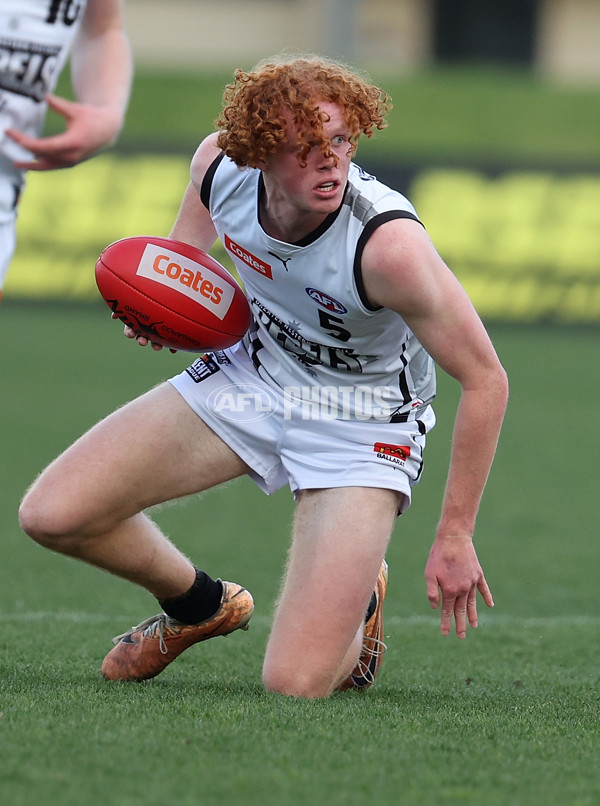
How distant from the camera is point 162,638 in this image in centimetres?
383

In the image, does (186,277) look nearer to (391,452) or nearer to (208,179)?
(208,179)

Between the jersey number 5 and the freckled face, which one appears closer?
the freckled face

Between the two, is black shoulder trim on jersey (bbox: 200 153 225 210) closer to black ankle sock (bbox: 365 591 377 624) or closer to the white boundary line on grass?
black ankle sock (bbox: 365 591 377 624)

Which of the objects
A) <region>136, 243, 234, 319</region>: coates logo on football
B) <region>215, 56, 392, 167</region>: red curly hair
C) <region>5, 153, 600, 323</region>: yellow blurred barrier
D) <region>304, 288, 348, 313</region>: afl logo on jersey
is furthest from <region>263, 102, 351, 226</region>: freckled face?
<region>5, 153, 600, 323</region>: yellow blurred barrier

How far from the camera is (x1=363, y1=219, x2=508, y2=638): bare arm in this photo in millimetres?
3324

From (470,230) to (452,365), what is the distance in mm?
10637

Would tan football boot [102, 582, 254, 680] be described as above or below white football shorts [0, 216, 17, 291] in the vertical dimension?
below

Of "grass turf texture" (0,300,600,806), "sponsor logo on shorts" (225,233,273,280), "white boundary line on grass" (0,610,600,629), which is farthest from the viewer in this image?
"white boundary line on grass" (0,610,600,629)

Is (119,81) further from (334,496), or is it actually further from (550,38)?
(550,38)

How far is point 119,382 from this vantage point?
1027cm

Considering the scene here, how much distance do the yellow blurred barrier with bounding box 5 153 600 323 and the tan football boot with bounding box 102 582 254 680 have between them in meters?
10.0

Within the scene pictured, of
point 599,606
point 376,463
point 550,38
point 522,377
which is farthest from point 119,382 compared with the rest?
point 550,38

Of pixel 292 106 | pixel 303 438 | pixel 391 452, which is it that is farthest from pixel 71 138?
pixel 391 452

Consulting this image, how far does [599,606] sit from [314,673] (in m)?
1.76
